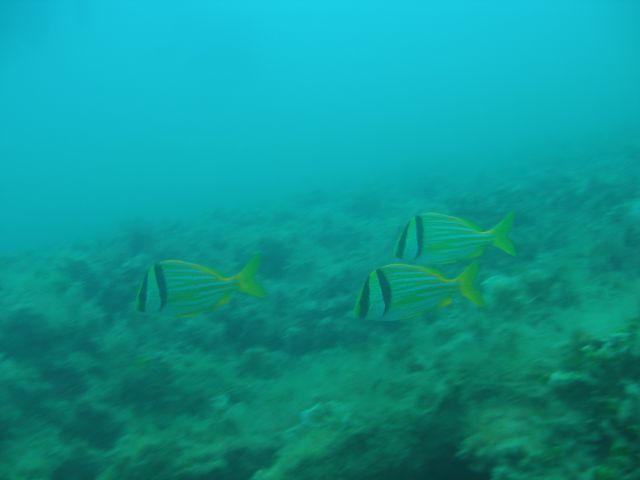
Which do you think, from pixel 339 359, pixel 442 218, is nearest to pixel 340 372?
pixel 339 359

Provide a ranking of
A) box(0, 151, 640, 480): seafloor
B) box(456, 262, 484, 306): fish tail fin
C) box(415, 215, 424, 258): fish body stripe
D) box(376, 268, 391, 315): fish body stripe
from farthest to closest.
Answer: box(415, 215, 424, 258): fish body stripe, box(456, 262, 484, 306): fish tail fin, box(376, 268, 391, 315): fish body stripe, box(0, 151, 640, 480): seafloor

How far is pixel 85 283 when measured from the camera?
22.9ft

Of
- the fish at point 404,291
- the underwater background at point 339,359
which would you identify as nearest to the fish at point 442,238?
the fish at point 404,291

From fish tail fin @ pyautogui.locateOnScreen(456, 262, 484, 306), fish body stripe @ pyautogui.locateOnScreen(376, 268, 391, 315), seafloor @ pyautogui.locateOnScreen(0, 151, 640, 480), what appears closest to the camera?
seafloor @ pyautogui.locateOnScreen(0, 151, 640, 480)

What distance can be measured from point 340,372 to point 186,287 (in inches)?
68.1

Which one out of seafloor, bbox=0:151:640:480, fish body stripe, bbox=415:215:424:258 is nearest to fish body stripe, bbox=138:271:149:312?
seafloor, bbox=0:151:640:480

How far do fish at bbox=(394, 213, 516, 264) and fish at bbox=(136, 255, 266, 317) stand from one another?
1.31 meters

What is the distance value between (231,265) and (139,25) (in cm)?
17096

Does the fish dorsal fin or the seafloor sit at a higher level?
the fish dorsal fin

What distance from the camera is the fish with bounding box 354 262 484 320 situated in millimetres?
2737

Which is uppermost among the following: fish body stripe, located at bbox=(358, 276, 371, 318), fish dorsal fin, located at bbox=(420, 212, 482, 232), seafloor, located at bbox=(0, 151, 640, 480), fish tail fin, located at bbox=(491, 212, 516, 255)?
fish dorsal fin, located at bbox=(420, 212, 482, 232)

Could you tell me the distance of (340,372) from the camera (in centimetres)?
386

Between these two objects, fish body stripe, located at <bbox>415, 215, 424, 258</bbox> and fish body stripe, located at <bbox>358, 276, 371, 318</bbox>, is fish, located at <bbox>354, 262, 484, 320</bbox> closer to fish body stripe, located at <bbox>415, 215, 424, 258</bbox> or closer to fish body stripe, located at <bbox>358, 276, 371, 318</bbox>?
fish body stripe, located at <bbox>358, 276, 371, 318</bbox>

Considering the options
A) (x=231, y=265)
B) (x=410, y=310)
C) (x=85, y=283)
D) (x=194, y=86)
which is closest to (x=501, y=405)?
(x=410, y=310)
